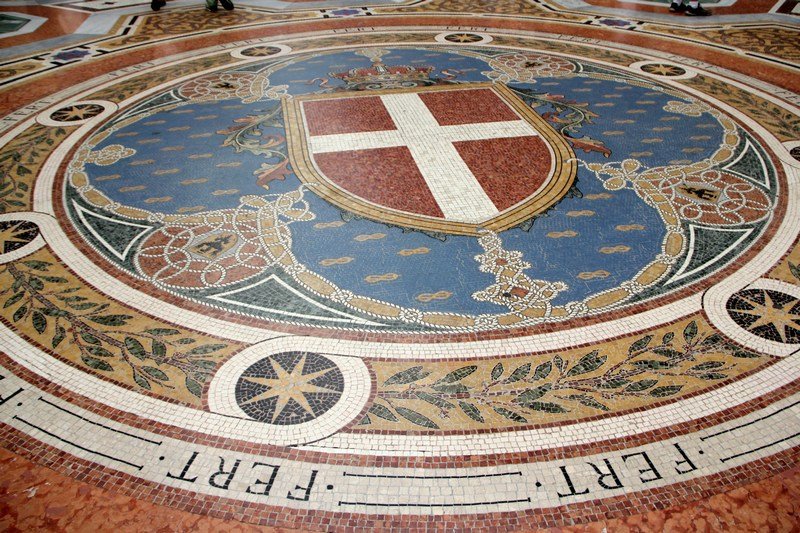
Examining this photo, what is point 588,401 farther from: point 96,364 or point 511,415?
point 96,364

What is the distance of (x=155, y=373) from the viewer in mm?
3760

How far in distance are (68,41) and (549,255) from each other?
8.80 metres

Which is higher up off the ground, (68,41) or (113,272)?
(68,41)

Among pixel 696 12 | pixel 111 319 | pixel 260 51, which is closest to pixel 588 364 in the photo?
pixel 111 319

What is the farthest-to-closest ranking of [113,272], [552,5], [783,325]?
[552,5] < [113,272] < [783,325]

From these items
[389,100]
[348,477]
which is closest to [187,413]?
[348,477]

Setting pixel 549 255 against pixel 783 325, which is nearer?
pixel 783 325

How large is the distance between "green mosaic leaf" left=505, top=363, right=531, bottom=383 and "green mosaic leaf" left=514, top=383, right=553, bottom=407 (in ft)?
0.37

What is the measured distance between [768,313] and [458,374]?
2277mm

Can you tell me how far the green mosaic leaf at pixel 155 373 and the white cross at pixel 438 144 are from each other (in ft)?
8.70

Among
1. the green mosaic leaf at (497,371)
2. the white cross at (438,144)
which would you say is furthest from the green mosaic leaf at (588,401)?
the white cross at (438,144)

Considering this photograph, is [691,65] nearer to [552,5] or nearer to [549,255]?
[552,5]

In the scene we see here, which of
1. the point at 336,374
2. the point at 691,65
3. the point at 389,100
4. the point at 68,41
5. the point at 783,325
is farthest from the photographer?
the point at 68,41

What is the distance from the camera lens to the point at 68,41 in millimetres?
9648
